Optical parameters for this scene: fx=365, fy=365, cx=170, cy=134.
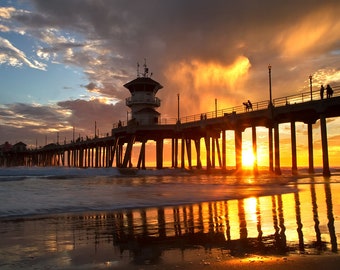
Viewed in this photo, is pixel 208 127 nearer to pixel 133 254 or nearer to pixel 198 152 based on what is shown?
pixel 198 152

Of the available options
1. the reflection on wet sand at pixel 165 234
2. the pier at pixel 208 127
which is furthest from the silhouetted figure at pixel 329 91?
the reflection on wet sand at pixel 165 234

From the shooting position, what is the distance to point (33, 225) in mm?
8172

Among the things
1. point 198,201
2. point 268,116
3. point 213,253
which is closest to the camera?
point 213,253

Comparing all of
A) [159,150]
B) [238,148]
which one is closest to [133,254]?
[238,148]

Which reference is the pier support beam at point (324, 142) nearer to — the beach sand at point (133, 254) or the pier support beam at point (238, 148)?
the pier support beam at point (238, 148)

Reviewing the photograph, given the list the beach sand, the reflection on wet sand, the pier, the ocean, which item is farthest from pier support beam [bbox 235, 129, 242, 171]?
the beach sand

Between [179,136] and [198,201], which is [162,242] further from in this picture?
[179,136]

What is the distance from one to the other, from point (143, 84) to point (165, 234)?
56.8m

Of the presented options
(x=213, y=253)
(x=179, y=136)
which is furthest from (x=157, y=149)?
(x=213, y=253)

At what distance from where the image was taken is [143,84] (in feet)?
205

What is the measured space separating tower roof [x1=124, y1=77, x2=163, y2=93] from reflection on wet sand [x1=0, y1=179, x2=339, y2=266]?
53.5 m

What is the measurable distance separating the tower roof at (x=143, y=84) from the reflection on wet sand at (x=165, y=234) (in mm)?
53517

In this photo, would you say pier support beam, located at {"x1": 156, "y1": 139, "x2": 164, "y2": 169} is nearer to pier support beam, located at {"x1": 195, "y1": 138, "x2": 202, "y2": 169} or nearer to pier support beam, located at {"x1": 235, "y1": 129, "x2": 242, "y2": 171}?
pier support beam, located at {"x1": 195, "y1": 138, "x2": 202, "y2": 169}

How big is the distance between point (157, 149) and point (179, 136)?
5.98 m
